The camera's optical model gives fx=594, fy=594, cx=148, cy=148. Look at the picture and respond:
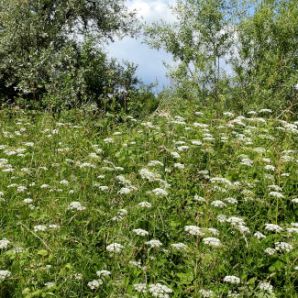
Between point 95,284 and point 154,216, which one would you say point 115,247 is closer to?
point 95,284

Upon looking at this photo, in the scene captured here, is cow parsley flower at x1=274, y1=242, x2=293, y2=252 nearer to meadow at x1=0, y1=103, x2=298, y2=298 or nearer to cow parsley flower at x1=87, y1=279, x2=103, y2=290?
meadow at x1=0, y1=103, x2=298, y2=298

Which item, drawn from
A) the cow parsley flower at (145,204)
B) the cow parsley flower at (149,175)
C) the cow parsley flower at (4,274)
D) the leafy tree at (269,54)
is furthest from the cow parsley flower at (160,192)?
the leafy tree at (269,54)

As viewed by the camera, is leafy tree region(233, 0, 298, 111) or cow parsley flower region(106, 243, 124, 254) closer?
cow parsley flower region(106, 243, 124, 254)

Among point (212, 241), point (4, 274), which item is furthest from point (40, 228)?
point (212, 241)

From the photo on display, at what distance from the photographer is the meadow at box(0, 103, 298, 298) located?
5.19 meters

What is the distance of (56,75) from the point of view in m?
21.0

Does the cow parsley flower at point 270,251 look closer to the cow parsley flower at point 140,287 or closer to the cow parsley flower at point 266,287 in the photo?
the cow parsley flower at point 266,287

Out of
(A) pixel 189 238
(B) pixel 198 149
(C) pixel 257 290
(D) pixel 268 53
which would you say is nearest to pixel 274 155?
(B) pixel 198 149

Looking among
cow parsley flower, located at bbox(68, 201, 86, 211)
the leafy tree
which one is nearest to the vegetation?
cow parsley flower, located at bbox(68, 201, 86, 211)

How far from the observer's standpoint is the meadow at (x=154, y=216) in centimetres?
519

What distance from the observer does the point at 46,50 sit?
21.2 m

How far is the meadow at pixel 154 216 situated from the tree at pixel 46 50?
10.4 metres

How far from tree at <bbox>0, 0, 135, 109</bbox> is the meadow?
34.1ft

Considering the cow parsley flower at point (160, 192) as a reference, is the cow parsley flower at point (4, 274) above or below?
below
